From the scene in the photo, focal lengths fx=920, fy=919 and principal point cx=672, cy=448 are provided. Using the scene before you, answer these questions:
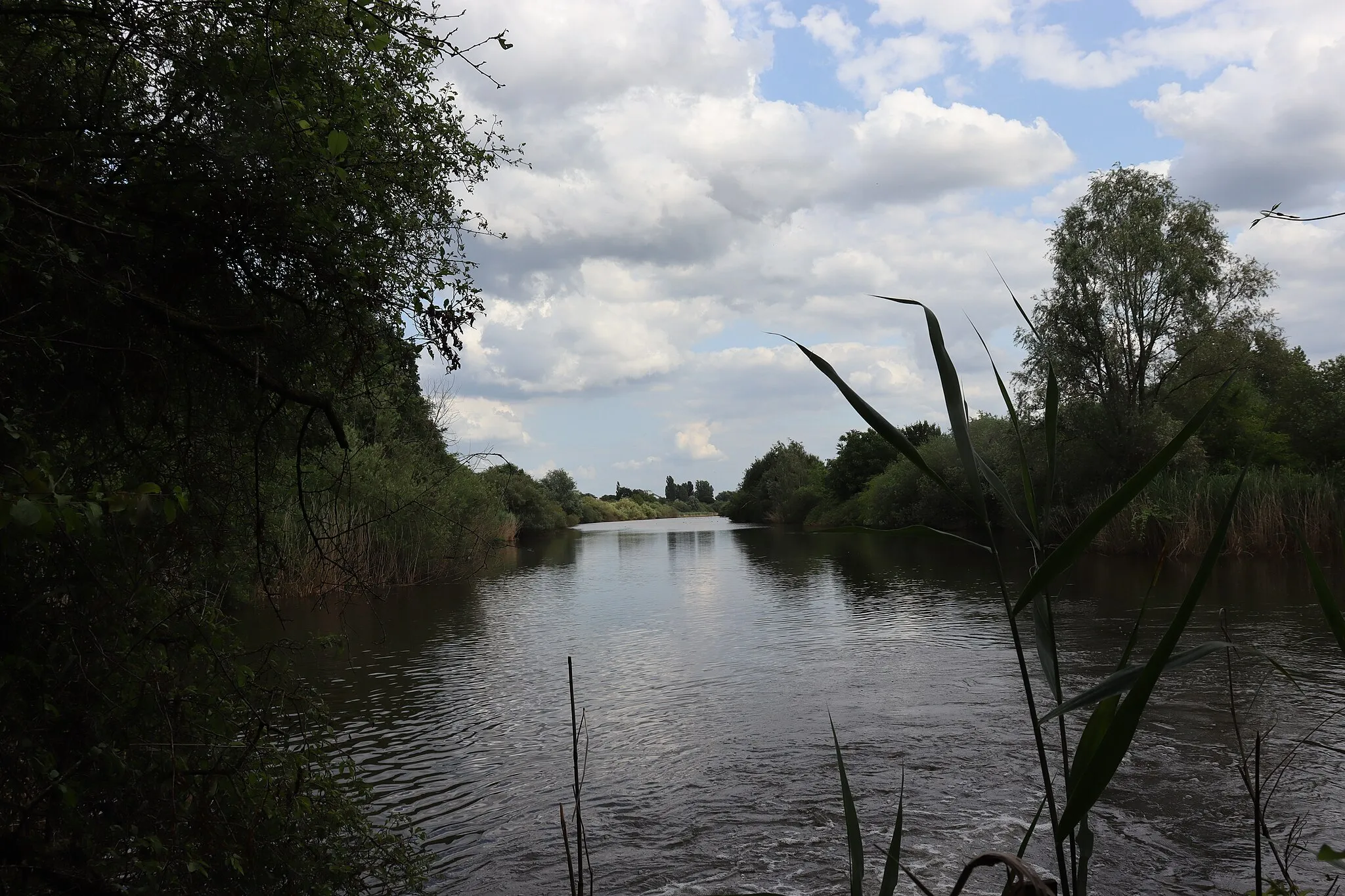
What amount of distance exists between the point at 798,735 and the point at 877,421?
7582 mm

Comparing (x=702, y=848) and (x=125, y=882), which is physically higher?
(x=125, y=882)

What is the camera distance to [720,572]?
26.1 metres

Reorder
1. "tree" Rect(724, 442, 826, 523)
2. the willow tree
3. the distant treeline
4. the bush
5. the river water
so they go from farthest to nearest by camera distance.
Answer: "tree" Rect(724, 442, 826, 523) < the bush < the distant treeline < the river water < the willow tree

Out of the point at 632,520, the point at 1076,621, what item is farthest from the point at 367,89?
the point at 632,520

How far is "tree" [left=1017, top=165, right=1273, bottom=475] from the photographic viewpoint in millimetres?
27844

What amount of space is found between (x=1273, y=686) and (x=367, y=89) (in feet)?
32.5

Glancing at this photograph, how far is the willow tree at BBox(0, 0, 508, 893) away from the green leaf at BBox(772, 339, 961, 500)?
5.76 feet

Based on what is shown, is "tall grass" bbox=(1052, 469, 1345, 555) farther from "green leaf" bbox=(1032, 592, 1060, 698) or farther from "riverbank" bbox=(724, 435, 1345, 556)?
"green leaf" bbox=(1032, 592, 1060, 698)

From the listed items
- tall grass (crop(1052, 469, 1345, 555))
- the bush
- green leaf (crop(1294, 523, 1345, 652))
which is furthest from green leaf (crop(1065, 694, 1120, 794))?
the bush

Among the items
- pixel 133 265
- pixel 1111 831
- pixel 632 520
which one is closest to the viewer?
pixel 133 265

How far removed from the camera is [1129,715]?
1156mm

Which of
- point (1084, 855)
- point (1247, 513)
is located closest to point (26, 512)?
point (1084, 855)

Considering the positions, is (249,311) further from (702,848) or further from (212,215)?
(702,848)

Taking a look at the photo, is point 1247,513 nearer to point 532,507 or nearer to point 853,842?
point 853,842
